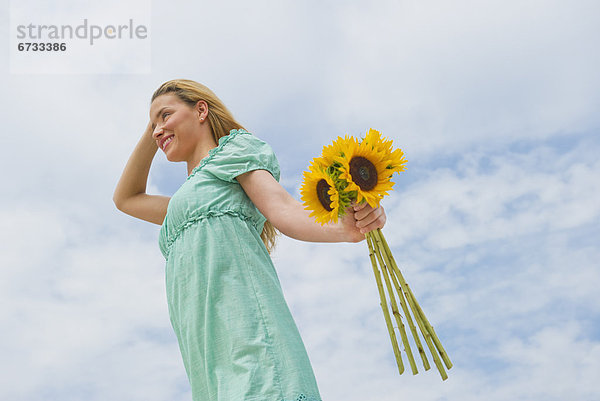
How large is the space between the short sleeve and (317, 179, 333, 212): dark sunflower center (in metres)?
0.45

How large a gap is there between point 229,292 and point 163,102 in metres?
0.91

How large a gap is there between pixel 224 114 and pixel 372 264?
98cm

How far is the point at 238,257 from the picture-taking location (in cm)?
207

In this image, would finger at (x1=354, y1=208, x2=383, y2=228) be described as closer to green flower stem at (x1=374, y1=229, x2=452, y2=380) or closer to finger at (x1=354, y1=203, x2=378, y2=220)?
finger at (x1=354, y1=203, x2=378, y2=220)

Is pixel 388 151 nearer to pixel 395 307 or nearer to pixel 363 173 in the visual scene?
pixel 363 173

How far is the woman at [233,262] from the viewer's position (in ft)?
6.17

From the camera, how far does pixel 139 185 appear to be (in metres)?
2.99

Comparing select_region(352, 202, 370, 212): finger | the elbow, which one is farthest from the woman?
the elbow

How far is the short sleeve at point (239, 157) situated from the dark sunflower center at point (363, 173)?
0.53 metres

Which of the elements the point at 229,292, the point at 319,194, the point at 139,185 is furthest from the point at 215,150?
the point at 139,185

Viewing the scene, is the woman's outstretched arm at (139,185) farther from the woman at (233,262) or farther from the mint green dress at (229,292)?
the mint green dress at (229,292)

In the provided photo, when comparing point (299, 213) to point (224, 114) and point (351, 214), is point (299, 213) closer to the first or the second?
point (351, 214)

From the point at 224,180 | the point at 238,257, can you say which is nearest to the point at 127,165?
the point at 224,180

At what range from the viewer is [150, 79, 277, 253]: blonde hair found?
2.49 m
